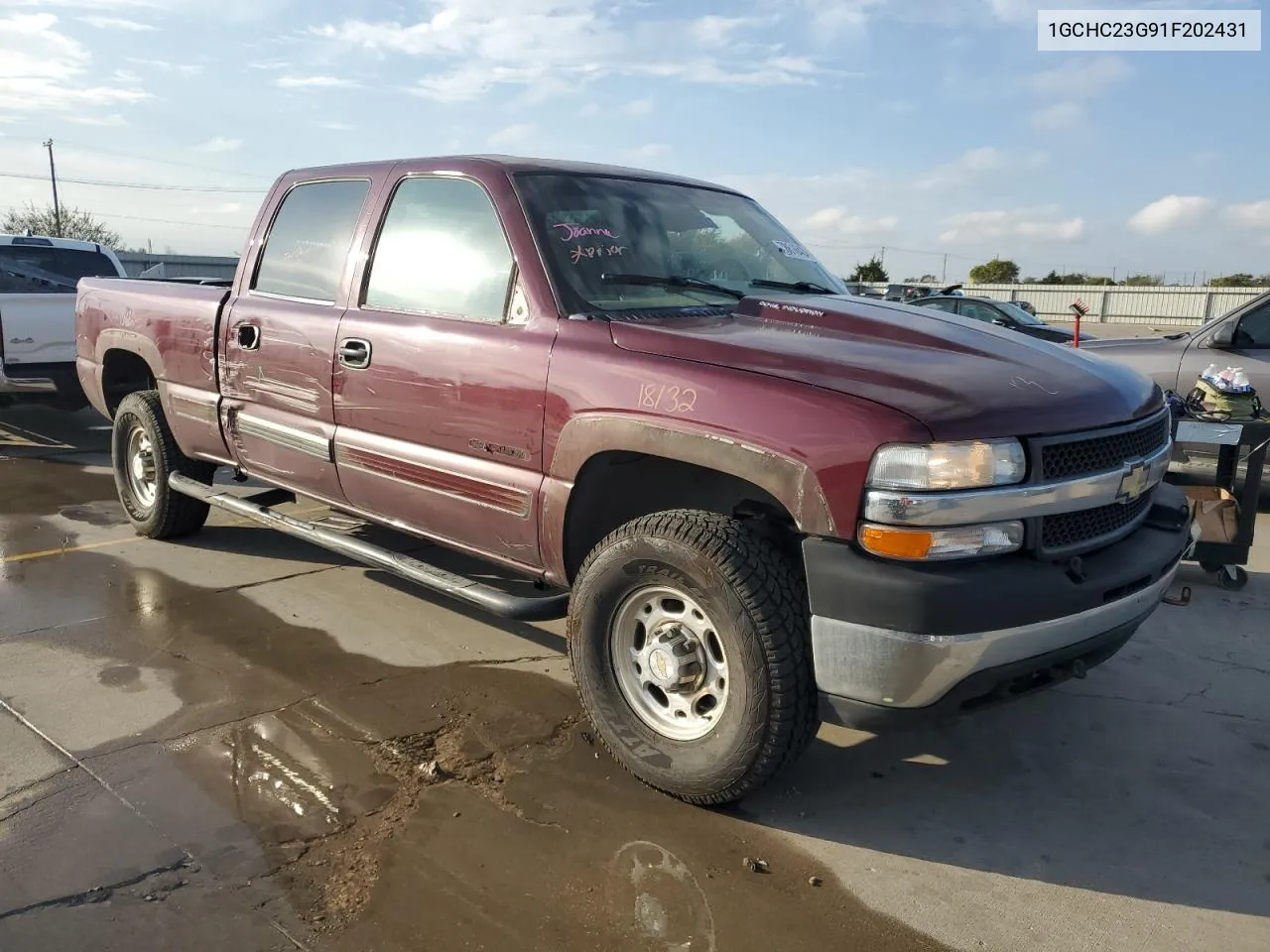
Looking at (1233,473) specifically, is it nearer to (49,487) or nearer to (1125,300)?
(49,487)

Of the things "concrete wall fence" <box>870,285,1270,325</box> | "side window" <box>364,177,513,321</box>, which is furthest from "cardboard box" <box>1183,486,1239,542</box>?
"concrete wall fence" <box>870,285,1270,325</box>

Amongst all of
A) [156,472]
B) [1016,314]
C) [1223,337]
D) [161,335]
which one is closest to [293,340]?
[161,335]

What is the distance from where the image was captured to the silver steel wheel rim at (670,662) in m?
3.00

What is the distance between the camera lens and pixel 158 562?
5.56 metres

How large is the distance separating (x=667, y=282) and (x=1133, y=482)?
5.54 feet

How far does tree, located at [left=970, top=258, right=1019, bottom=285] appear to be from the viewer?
2906 inches

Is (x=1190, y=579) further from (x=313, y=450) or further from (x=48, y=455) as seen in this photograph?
(x=48, y=455)

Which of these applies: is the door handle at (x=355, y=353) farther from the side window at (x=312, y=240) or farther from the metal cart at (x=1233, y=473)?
the metal cart at (x=1233, y=473)

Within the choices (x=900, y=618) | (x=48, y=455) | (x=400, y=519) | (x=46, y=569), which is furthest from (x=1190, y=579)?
(x=48, y=455)

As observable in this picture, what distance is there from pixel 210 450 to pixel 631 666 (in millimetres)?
3037

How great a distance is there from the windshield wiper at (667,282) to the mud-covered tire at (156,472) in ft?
10.5

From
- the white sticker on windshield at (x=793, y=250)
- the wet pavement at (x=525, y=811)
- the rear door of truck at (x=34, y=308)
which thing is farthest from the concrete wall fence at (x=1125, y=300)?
the wet pavement at (x=525, y=811)

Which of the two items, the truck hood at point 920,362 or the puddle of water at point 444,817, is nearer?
the puddle of water at point 444,817

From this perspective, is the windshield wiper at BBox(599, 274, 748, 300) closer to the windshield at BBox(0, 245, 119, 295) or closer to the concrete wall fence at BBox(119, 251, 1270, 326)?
the windshield at BBox(0, 245, 119, 295)
